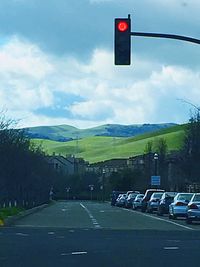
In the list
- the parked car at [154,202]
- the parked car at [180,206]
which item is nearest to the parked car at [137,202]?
the parked car at [154,202]

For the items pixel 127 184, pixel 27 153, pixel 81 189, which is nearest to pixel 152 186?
pixel 127 184

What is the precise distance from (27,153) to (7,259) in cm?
3747

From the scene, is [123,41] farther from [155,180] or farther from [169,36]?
[155,180]

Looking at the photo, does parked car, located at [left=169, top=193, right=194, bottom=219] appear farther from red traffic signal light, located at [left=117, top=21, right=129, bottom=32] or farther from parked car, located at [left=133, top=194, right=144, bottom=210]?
red traffic signal light, located at [left=117, top=21, right=129, bottom=32]

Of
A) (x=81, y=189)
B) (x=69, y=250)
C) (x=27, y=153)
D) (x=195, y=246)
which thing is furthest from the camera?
(x=81, y=189)

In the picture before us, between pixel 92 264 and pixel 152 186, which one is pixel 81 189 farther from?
pixel 92 264

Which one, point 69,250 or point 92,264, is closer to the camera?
point 92,264

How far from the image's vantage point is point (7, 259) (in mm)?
17484

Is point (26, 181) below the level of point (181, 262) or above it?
above

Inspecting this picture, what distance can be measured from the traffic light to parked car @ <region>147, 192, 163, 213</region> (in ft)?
108

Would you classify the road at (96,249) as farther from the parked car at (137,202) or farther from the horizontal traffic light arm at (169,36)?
the parked car at (137,202)

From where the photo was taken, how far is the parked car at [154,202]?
54750 mm

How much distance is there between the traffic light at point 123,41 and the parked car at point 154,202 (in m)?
33.0

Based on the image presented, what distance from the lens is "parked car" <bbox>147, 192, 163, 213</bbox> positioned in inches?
2156
